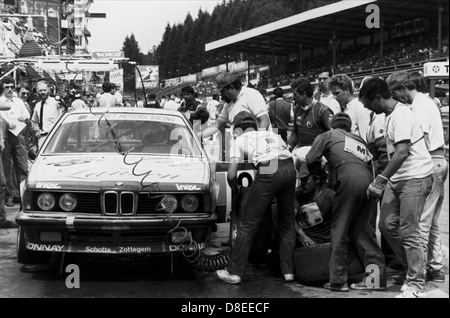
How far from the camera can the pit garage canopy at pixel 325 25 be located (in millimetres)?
34531

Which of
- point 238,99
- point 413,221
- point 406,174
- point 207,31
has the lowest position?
point 413,221

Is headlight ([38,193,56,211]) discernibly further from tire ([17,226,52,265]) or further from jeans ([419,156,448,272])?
jeans ([419,156,448,272])

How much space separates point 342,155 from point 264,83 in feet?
158

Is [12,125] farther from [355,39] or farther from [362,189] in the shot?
[355,39]

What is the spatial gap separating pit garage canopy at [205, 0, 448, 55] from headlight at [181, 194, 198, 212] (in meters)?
28.6

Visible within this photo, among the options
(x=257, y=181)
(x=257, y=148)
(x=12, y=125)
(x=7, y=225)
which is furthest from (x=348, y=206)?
(x=12, y=125)

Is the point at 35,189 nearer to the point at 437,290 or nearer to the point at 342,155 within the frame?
the point at 342,155

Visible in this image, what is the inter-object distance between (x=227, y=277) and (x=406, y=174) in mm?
1832

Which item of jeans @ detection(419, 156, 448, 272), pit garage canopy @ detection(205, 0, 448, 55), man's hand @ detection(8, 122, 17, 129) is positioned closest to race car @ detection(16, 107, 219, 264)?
jeans @ detection(419, 156, 448, 272)

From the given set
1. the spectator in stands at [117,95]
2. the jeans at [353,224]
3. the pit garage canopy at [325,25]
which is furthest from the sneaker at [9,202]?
the pit garage canopy at [325,25]

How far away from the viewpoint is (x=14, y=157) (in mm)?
9656

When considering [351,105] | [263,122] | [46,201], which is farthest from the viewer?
[351,105]

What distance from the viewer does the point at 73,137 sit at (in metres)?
6.44

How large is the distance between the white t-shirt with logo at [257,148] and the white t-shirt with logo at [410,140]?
3.22ft
